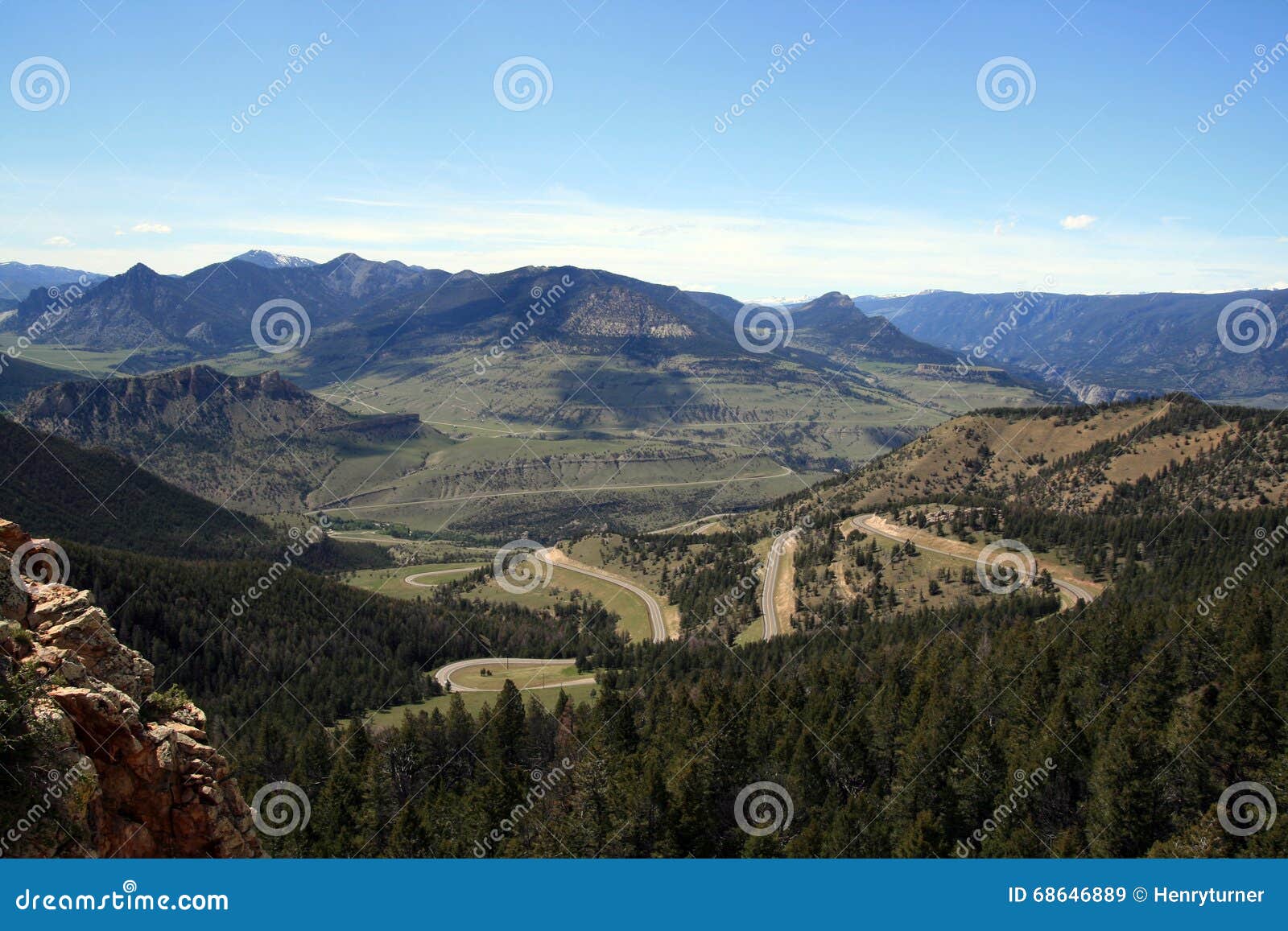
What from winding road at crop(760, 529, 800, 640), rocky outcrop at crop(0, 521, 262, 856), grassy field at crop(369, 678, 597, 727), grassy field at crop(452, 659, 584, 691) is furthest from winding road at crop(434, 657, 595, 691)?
rocky outcrop at crop(0, 521, 262, 856)

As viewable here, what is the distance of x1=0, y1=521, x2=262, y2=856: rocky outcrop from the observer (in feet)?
82.4

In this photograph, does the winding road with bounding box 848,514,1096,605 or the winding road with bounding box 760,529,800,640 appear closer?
the winding road with bounding box 848,514,1096,605

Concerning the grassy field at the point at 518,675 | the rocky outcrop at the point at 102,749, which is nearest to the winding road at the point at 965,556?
the grassy field at the point at 518,675

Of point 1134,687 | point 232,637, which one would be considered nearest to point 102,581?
point 232,637

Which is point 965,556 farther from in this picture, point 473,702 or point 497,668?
point 473,702

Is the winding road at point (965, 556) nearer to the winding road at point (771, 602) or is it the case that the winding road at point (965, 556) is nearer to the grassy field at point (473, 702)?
the winding road at point (771, 602)

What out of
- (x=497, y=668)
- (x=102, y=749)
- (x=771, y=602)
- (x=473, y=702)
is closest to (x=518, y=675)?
(x=497, y=668)

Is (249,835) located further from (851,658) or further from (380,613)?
(380,613)

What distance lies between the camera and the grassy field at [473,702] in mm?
119875

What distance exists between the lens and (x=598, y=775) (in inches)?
2206

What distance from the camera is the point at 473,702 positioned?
5000 inches

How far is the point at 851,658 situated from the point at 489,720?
155 ft

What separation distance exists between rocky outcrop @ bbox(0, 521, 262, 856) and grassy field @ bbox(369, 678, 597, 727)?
87.0 meters

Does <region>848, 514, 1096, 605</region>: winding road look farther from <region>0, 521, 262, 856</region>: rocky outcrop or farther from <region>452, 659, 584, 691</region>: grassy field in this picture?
<region>0, 521, 262, 856</region>: rocky outcrop
